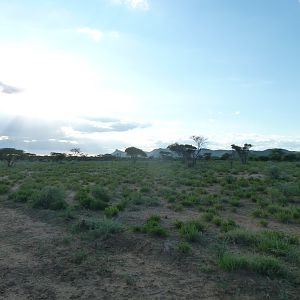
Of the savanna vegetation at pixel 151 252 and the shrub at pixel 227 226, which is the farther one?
the shrub at pixel 227 226

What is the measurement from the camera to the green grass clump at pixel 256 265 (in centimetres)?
803

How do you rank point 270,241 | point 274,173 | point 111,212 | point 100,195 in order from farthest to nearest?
point 274,173
point 100,195
point 111,212
point 270,241

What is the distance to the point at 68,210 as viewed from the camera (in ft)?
46.8

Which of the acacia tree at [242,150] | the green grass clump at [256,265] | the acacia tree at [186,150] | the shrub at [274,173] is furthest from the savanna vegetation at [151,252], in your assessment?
the acacia tree at [242,150]

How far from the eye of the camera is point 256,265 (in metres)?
8.18

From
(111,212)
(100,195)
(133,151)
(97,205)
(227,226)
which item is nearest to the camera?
(227,226)

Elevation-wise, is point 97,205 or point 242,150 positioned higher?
point 242,150

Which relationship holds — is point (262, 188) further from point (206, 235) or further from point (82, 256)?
point (82, 256)

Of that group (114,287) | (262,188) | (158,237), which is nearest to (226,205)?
(262,188)

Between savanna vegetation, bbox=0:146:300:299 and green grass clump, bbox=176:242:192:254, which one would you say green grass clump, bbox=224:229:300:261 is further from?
green grass clump, bbox=176:242:192:254

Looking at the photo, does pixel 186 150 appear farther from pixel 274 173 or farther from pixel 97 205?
pixel 97 205

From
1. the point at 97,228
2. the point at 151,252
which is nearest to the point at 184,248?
the point at 151,252

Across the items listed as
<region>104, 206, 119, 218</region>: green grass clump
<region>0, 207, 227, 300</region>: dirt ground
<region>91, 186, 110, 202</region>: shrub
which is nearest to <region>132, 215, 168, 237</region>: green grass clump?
<region>0, 207, 227, 300</region>: dirt ground

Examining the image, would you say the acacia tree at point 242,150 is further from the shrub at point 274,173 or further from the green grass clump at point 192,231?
the green grass clump at point 192,231
